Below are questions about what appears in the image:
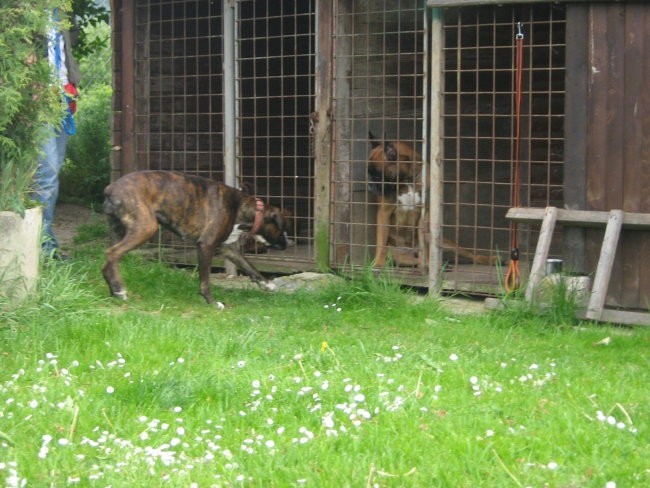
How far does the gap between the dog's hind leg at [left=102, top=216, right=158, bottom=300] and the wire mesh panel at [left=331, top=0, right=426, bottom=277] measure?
1872mm

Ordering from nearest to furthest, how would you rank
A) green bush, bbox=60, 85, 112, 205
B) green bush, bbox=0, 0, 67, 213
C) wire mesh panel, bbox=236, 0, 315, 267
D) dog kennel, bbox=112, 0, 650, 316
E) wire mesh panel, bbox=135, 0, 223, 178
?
green bush, bbox=0, 0, 67, 213
dog kennel, bbox=112, 0, 650, 316
wire mesh panel, bbox=135, 0, 223, 178
wire mesh panel, bbox=236, 0, 315, 267
green bush, bbox=60, 85, 112, 205

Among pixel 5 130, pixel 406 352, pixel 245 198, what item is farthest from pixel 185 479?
pixel 245 198

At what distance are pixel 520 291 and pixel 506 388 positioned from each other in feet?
8.24

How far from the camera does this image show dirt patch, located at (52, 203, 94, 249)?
1199 centimetres

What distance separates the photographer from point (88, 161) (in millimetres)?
14977

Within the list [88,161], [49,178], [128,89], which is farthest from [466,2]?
[88,161]

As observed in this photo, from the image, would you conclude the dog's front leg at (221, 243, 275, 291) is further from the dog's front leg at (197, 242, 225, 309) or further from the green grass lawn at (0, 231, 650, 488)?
the green grass lawn at (0, 231, 650, 488)

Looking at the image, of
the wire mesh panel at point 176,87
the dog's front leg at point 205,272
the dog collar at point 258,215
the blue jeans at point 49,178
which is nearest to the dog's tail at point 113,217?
the dog's front leg at point 205,272

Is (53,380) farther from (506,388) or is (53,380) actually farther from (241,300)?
(241,300)

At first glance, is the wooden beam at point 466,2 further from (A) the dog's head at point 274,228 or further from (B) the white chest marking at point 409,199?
(A) the dog's head at point 274,228

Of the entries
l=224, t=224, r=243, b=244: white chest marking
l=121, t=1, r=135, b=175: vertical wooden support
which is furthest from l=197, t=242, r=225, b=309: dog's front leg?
l=121, t=1, r=135, b=175: vertical wooden support

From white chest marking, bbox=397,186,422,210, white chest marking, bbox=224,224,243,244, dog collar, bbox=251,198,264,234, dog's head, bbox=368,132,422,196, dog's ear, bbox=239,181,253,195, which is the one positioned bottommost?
white chest marking, bbox=224,224,243,244

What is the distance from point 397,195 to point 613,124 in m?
2.36

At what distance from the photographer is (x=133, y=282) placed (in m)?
8.94
